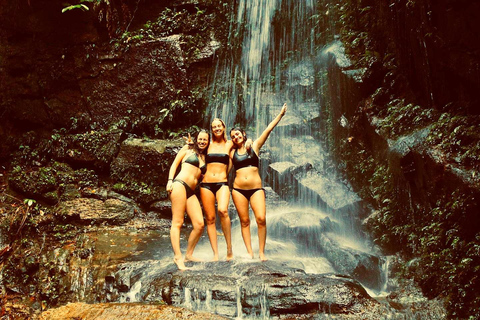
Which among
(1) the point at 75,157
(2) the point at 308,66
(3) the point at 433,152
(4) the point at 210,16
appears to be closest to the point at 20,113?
(1) the point at 75,157

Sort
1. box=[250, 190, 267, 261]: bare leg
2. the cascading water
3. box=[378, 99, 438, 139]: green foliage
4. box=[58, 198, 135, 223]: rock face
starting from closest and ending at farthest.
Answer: the cascading water < box=[250, 190, 267, 261]: bare leg < box=[378, 99, 438, 139]: green foliage < box=[58, 198, 135, 223]: rock face

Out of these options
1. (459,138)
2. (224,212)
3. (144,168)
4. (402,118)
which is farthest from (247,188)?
(144,168)

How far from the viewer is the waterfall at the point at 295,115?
817cm

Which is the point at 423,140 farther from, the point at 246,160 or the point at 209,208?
the point at 209,208

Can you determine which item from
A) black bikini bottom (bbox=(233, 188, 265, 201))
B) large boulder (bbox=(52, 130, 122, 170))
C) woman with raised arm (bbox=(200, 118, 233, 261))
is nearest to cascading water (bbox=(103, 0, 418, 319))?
woman with raised arm (bbox=(200, 118, 233, 261))

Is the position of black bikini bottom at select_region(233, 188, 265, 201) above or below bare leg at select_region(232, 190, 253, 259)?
above

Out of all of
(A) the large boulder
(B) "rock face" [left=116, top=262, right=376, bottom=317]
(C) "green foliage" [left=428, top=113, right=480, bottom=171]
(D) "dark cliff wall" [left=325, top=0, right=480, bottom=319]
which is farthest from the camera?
(A) the large boulder

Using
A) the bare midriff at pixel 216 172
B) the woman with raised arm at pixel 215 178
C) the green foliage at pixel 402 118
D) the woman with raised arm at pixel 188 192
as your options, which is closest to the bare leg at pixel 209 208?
the woman with raised arm at pixel 215 178

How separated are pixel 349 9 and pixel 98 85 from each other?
8394 mm

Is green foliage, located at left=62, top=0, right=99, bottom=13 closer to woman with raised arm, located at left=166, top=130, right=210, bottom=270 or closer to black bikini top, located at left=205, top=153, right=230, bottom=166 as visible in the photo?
woman with raised arm, located at left=166, top=130, right=210, bottom=270

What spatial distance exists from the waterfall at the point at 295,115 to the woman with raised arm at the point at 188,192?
79.8 inches

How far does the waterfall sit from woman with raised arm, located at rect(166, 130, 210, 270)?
203cm

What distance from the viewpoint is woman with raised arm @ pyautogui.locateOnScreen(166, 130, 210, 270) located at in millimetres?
6434

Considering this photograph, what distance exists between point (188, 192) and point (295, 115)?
6.40 meters
